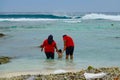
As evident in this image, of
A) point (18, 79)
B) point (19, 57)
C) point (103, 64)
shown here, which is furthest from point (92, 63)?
point (18, 79)

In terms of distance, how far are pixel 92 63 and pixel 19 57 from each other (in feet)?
13.0

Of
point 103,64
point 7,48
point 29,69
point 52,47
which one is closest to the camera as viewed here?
point 29,69

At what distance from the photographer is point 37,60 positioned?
50.7ft

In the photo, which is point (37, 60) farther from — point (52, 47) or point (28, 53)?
point (28, 53)

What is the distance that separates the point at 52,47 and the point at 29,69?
2.29 meters

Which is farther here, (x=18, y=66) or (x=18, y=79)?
(x=18, y=66)

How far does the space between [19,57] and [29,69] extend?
12.4 feet

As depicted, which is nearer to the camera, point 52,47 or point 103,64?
point 103,64

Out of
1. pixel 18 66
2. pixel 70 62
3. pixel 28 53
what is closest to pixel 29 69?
pixel 18 66

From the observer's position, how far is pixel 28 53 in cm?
1814

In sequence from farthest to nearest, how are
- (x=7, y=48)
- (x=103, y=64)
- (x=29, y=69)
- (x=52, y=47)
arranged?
(x=7, y=48), (x=52, y=47), (x=103, y=64), (x=29, y=69)

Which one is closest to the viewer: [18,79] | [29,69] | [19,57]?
[18,79]

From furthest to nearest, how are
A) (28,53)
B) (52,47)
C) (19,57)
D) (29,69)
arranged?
(28,53), (19,57), (52,47), (29,69)

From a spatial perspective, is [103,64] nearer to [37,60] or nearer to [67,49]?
[67,49]
